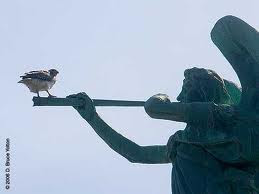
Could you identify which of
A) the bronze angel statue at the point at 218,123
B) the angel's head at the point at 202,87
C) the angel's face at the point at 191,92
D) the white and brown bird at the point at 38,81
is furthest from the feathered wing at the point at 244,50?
the white and brown bird at the point at 38,81

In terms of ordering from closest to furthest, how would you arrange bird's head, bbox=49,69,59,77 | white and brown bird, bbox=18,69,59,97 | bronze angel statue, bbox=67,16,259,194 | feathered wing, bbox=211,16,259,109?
1. bronze angel statue, bbox=67,16,259,194
2. feathered wing, bbox=211,16,259,109
3. white and brown bird, bbox=18,69,59,97
4. bird's head, bbox=49,69,59,77

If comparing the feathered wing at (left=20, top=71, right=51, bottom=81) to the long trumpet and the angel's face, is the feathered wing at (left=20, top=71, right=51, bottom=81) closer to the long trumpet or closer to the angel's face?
the long trumpet

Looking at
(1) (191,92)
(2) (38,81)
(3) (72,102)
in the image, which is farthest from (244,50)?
(2) (38,81)

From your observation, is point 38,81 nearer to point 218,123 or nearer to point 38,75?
point 38,75

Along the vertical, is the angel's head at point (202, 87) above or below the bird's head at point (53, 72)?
below

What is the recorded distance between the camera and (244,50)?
10570 millimetres

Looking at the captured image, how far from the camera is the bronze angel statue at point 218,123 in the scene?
10.2 m

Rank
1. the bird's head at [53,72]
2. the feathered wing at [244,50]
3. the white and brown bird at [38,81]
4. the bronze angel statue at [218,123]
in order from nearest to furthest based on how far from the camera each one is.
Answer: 1. the bronze angel statue at [218,123]
2. the feathered wing at [244,50]
3. the white and brown bird at [38,81]
4. the bird's head at [53,72]

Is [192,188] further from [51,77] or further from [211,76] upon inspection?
[51,77]

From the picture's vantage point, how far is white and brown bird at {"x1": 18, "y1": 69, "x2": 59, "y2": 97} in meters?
11.8

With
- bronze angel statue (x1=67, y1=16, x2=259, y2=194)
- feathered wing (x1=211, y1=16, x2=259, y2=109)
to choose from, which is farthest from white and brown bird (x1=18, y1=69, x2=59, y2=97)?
feathered wing (x1=211, y1=16, x2=259, y2=109)

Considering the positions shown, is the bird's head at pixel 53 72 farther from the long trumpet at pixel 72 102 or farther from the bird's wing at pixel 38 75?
the long trumpet at pixel 72 102

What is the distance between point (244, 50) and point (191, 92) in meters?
0.74

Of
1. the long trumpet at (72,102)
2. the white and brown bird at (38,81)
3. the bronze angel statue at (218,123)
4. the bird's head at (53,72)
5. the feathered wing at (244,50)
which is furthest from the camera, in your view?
the bird's head at (53,72)
